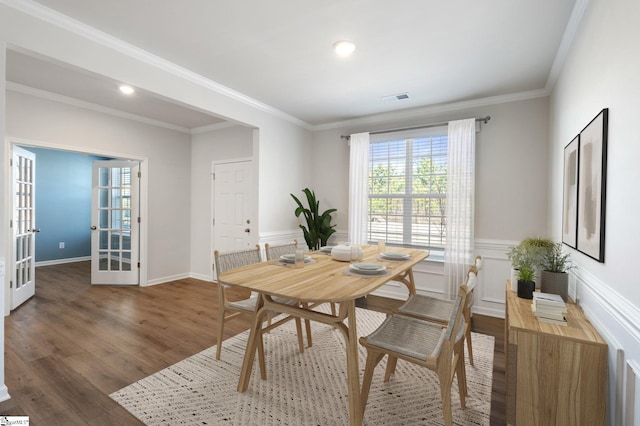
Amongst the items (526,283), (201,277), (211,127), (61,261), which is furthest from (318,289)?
(61,261)

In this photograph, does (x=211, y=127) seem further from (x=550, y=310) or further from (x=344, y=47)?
(x=550, y=310)

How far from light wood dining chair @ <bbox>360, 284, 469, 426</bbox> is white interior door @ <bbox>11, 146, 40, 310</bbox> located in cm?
430

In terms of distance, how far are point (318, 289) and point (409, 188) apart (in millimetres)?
2860

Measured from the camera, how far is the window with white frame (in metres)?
3.84

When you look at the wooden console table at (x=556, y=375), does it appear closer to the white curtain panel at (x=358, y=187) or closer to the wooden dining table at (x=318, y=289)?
the wooden dining table at (x=318, y=289)

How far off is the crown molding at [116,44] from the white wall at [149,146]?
2.03 meters

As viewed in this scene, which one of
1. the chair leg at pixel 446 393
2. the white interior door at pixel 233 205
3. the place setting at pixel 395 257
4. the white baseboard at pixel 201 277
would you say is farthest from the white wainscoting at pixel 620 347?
the white baseboard at pixel 201 277

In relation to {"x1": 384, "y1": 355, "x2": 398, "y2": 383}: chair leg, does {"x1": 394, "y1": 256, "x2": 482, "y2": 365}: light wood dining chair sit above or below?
above

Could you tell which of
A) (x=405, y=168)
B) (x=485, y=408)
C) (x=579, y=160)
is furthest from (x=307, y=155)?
(x=485, y=408)

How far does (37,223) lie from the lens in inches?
239

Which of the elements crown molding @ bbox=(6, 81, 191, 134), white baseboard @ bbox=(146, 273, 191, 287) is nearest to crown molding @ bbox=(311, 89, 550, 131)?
crown molding @ bbox=(6, 81, 191, 134)

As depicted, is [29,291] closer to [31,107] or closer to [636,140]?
[31,107]

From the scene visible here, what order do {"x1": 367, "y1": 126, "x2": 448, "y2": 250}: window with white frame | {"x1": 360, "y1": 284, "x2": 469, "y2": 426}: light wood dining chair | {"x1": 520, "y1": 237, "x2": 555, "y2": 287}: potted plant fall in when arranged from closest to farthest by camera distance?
{"x1": 360, "y1": 284, "x2": 469, "y2": 426}: light wood dining chair → {"x1": 520, "y1": 237, "x2": 555, "y2": 287}: potted plant → {"x1": 367, "y1": 126, "x2": 448, "y2": 250}: window with white frame

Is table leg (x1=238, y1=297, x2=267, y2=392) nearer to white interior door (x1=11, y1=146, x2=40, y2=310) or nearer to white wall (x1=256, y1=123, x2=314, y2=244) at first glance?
white wall (x1=256, y1=123, x2=314, y2=244)
